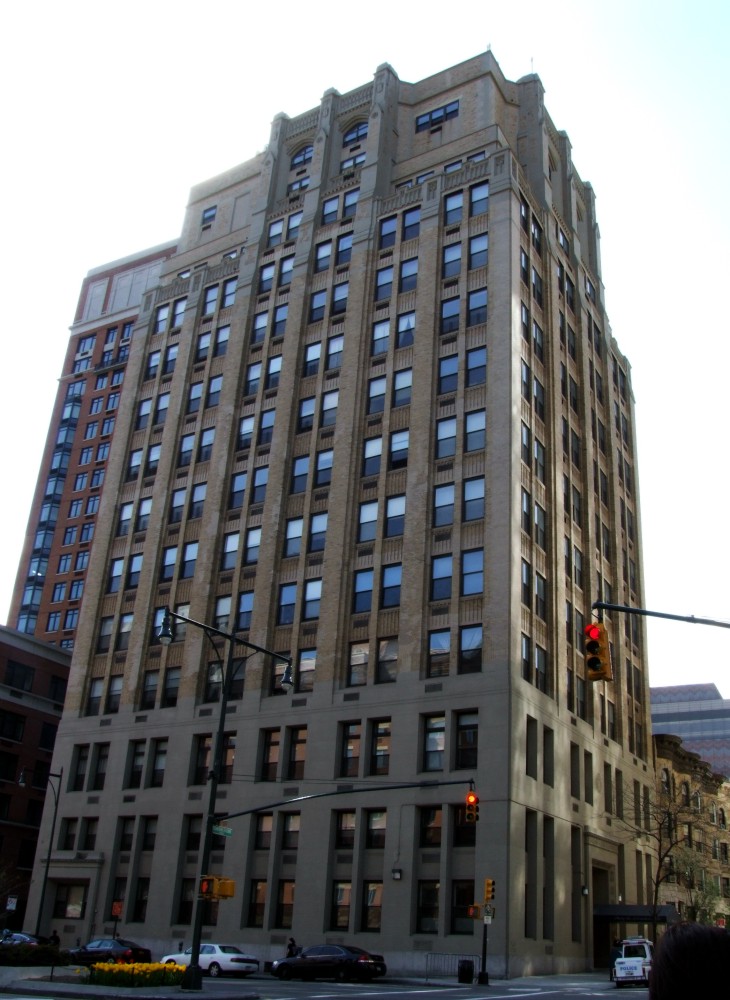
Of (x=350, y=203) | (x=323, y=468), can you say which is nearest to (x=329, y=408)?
(x=323, y=468)

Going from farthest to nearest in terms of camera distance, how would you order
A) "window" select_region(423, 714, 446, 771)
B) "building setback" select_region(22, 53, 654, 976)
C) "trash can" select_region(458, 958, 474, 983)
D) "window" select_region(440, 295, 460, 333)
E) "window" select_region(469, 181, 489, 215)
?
"window" select_region(469, 181, 489, 215)
"window" select_region(440, 295, 460, 333)
"building setback" select_region(22, 53, 654, 976)
"window" select_region(423, 714, 446, 771)
"trash can" select_region(458, 958, 474, 983)

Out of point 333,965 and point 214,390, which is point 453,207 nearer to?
point 214,390

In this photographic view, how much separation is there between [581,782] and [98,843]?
1104 inches

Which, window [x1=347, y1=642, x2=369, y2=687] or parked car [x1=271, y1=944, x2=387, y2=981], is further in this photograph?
window [x1=347, y1=642, x2=369, y2=687]

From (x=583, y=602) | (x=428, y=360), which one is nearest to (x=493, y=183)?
(x=428, y=360)

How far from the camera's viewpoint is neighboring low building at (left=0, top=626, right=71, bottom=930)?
70812 mm

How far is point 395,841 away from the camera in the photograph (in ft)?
152

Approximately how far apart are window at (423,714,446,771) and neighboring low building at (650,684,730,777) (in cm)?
8261

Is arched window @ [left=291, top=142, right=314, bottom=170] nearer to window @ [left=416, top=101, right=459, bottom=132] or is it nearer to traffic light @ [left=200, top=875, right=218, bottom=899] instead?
window @ [left=416, top=101, right=459, bottom=132]

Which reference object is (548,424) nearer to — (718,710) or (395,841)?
(395,841)

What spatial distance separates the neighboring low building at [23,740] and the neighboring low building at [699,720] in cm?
7934

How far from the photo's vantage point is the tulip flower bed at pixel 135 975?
28.8 m

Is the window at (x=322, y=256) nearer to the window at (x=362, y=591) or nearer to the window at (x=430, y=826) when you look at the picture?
the window at (x=362, y=591)

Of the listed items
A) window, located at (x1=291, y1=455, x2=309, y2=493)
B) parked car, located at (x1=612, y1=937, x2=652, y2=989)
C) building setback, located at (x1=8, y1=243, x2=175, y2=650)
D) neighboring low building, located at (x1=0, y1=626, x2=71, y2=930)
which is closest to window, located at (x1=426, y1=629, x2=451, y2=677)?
window, located at (x1=291, y1=455, x2=309, y2=493)
